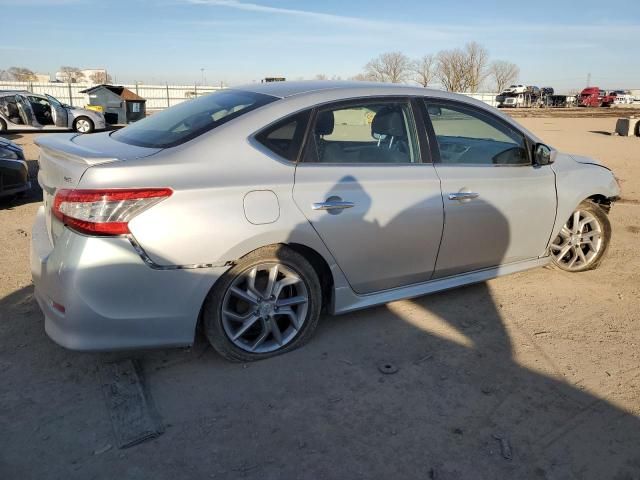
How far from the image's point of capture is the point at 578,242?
4676 millimetres

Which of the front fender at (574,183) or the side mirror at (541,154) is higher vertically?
the side mirror at (541,154)

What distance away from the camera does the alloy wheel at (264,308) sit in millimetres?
3025

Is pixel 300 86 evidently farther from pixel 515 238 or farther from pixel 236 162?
pixel 515 238

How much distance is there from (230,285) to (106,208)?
79 centimetres

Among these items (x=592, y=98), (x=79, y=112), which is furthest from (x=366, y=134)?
(x=592, y=98)

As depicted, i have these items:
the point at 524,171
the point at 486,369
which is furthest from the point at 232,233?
the point at 524,171

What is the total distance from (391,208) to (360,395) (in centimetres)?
119

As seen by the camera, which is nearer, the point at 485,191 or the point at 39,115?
the point at 485,191

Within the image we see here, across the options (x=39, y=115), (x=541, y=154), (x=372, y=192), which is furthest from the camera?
(x=39, y=115)

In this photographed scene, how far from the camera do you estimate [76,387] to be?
288 centimetres

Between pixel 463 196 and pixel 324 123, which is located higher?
pixel 324 123

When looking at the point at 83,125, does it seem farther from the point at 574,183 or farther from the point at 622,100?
the point at 622,100

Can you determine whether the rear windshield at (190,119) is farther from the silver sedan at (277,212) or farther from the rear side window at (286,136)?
the rear side window at (286,136)

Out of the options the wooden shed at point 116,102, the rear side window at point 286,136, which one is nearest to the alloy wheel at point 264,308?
the rear side window at point 286,136
